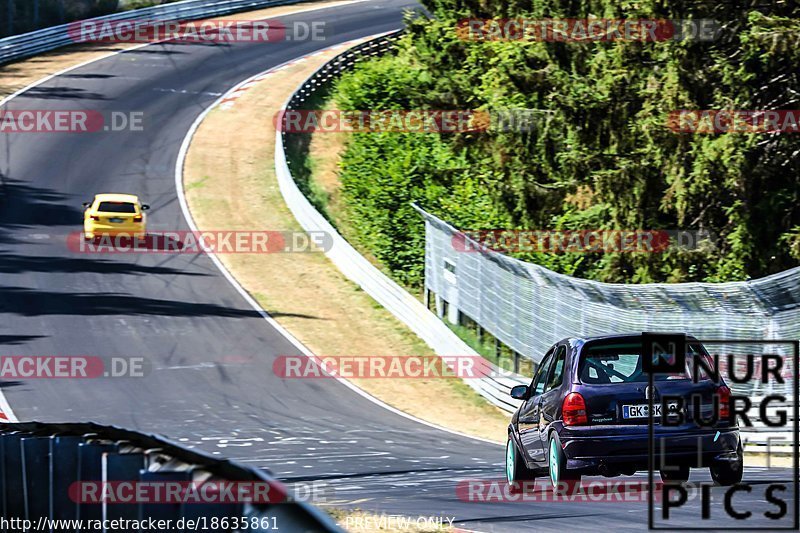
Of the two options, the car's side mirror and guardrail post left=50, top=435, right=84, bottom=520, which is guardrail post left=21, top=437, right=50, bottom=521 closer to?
guardrail post left=50, top=435, right=84, bottom=520

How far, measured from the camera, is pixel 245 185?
42.7 metres

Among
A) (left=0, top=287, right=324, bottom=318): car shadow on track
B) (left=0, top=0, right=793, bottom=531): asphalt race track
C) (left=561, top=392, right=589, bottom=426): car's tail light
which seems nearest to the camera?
(left=561, top=392, right=589, bottom=426): car's tail light

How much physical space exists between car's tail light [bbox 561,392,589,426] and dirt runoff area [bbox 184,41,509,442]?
436 inches

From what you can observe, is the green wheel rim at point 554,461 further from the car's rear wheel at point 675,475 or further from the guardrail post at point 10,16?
the guardrail post at point 10,16

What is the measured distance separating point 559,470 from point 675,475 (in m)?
1.36

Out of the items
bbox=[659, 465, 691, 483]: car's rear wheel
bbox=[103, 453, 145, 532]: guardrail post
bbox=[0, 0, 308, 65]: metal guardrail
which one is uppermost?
bbox=[0, 0, 308, 65]: metal guardrail

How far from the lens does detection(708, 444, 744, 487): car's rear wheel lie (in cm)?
1052

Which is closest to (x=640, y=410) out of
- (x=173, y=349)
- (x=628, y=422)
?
(x=628, y=422)

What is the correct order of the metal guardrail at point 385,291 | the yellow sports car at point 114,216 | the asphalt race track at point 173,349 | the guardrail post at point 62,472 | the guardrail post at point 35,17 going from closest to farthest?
the guardrail post at point 62,472 → the asphalt race track at point 173,349 → the metal guardrail at point 385,291 → the yellow sports car at point 114,216 → the guardrail post at point 35,17

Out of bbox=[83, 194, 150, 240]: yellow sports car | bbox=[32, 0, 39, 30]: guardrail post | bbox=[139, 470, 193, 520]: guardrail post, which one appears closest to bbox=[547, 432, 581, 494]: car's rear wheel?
bbox=[139, 470, 193, 520]: guardrail post

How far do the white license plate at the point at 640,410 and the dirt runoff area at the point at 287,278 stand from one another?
1121 cm

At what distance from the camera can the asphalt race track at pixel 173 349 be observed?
14.6 metres

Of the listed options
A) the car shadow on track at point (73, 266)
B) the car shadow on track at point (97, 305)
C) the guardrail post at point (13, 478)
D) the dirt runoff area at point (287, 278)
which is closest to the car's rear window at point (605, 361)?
the guardrail post at point (13, 478)

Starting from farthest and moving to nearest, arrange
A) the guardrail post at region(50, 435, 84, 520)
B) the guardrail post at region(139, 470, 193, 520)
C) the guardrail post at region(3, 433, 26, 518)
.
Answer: the guardrail post at region(3, 433, 26, 518), the guardrail post at region(50, 435, 84, 520), the guardrail post at region(139, 470, 193, 520)
